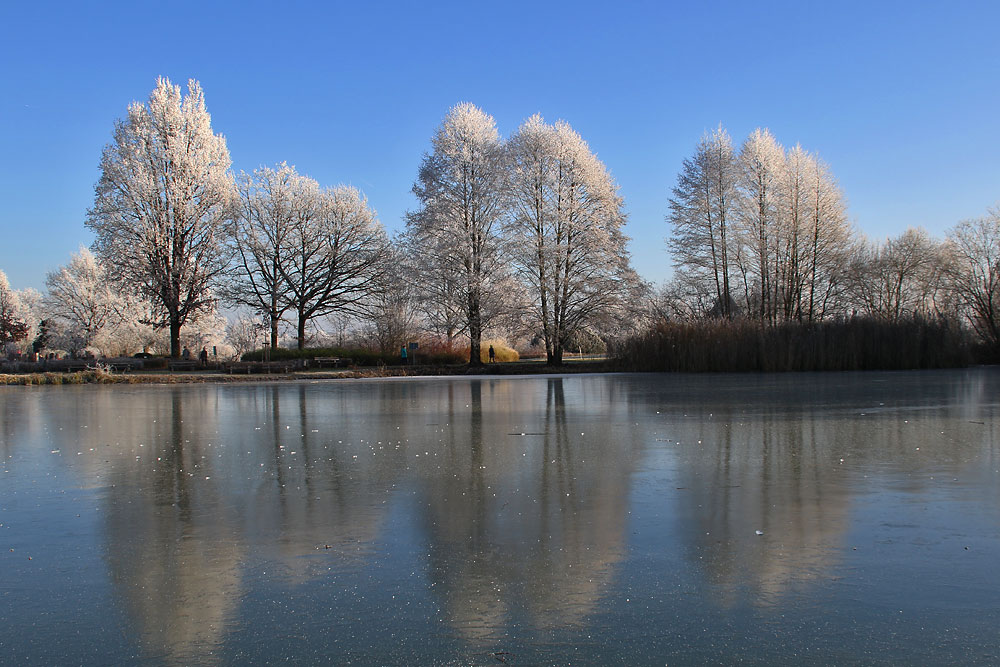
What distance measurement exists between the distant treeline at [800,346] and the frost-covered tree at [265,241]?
22.3 meters

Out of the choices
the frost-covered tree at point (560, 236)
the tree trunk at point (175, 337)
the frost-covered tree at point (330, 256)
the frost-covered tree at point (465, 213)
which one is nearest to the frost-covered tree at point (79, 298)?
the tree trunk at point (175, 337)

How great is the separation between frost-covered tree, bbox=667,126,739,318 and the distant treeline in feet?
32.5

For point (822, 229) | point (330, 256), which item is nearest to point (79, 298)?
point (330, 256)

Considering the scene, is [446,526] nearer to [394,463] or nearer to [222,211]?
[394,463]

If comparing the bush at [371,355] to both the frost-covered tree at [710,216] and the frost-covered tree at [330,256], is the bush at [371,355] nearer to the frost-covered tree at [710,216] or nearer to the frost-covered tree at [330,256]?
the frost-covered tree at [330,256]

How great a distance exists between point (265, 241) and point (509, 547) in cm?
4025

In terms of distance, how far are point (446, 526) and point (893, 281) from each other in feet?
174

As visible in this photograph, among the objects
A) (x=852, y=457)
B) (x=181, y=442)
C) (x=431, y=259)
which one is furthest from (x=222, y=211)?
(x=852, y=457)

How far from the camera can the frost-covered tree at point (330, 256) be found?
141 feet

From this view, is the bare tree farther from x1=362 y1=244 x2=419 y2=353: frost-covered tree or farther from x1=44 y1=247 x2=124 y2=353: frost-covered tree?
x1=44 y1=247 x2=124 y2=353: frost-covered tree

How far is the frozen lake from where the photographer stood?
3.50 meters

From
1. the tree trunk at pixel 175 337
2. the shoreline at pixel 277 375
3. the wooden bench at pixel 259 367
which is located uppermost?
the tree trunk at pixel 175 337

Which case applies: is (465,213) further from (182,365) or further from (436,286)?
(182,365)

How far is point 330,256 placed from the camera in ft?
143
